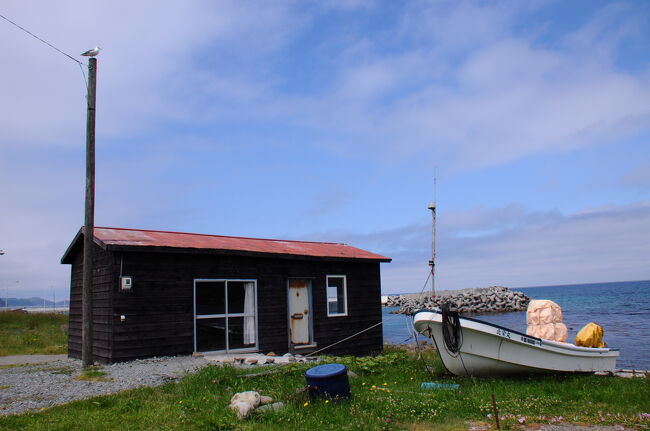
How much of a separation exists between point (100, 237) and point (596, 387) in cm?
1136

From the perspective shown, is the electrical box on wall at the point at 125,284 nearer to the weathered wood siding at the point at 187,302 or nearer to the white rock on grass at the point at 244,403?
the weathered wood siding at the point at 187,302

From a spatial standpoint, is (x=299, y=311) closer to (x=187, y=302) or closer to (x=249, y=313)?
(x=249, y=313)

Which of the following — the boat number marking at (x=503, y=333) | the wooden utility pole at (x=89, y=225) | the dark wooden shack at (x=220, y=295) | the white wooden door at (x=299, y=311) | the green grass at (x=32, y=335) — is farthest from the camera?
the green grass at (x=32, y=335)

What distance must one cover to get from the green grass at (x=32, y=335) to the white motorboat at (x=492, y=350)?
14.2 m

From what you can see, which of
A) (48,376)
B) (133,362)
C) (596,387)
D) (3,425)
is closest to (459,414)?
(596,387)

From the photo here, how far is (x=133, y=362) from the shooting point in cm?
1160

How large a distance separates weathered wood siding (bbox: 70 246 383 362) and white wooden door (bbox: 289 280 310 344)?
25cm

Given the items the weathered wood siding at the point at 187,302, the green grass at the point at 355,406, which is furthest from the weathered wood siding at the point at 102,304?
the green grass at the point at 355,406

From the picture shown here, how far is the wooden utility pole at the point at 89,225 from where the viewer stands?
11195mm

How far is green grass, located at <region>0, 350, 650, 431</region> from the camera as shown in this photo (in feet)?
23.0

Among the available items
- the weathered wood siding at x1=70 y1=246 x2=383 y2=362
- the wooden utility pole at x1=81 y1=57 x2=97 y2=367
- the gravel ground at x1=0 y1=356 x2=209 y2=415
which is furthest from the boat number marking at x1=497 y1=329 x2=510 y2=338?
the wooden utility pole at x1=81 y1=57 x2=97 y2=367

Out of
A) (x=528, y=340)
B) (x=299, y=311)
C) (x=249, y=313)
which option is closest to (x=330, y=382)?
(x=528, y=340)

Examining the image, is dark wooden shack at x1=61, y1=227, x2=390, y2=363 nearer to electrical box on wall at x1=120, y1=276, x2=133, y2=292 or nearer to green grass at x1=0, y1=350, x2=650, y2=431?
electrical box on wall at x1=120, y1=276, x2=133, y2=292

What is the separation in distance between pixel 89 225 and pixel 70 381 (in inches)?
132
